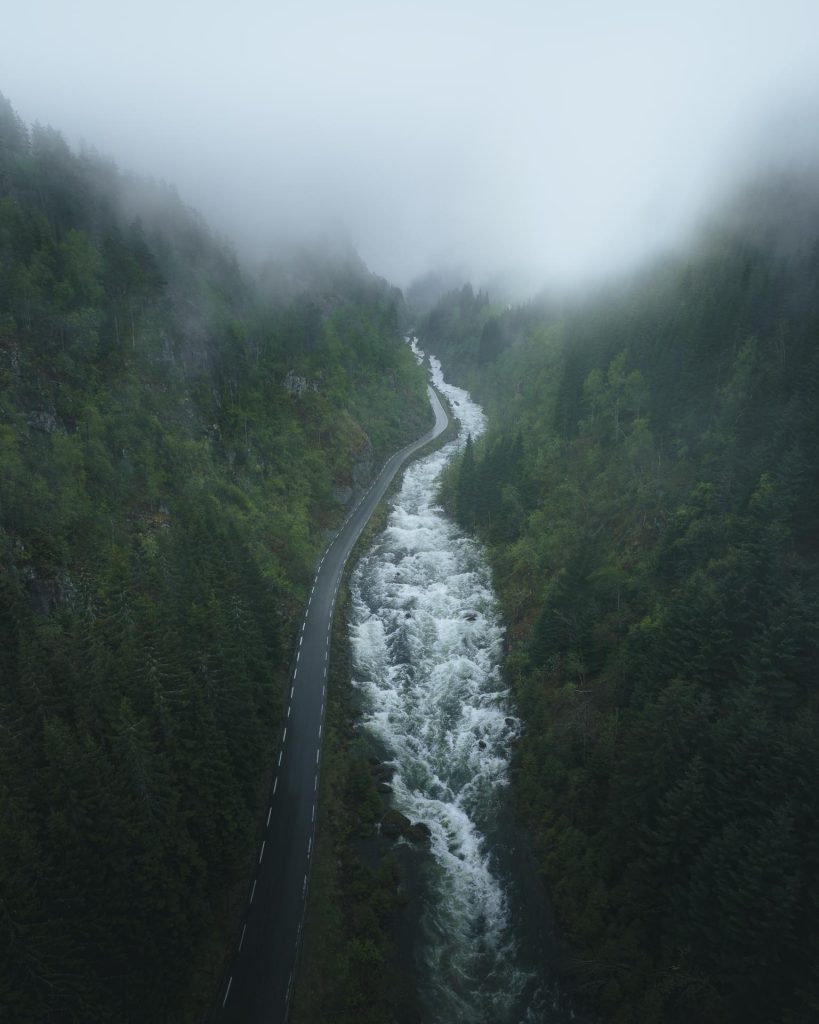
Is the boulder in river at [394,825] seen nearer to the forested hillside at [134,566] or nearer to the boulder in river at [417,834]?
the boulder in river at [417,834]

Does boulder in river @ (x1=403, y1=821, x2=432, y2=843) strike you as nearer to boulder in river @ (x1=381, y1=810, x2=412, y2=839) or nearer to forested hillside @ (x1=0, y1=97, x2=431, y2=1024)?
boulder in river @ (x1=381, y1=810, x2=412, y2=839)

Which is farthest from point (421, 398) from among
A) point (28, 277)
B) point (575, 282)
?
point (28, 277)

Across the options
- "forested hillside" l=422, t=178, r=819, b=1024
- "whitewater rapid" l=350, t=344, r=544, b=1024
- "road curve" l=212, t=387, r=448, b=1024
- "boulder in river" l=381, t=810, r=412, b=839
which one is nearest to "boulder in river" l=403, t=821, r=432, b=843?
"boulder in river" l=381, t=810, r=412, b=839

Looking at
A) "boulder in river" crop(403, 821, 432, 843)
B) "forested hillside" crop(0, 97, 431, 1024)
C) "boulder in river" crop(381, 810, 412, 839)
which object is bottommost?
"boulder in river" crop(403, 821, 432, 843)

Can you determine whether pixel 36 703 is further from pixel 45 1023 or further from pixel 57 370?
pixel 57 370

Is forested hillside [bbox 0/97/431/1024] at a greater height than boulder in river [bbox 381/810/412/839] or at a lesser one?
greater

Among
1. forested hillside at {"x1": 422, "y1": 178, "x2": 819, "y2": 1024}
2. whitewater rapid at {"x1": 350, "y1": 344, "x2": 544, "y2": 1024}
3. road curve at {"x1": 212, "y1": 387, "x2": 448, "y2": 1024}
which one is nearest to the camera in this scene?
forested hillside at {"x1": 422, "y1": 178, "x2": 819, "y2": 1024}

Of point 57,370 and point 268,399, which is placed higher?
point 268,399

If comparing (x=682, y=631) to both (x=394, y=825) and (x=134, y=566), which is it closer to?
(x=394, y=825)

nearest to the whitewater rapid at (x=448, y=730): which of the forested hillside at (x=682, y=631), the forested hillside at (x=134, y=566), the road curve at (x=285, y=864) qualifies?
the forested hillside at (x=682, y=631)
